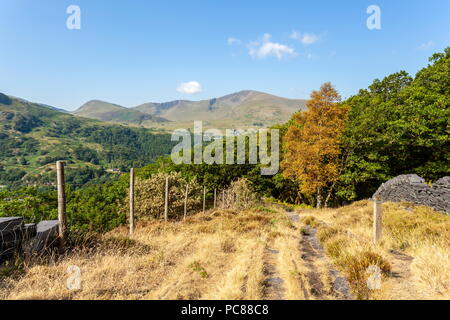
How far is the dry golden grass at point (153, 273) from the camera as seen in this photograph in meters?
4.52

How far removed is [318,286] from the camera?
514 centimetres

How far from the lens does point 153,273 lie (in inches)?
221

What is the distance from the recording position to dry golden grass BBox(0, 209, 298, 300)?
4516 millimetres

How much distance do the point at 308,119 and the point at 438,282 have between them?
828 inches

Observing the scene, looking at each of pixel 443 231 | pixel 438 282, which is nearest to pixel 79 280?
pixel 438 282

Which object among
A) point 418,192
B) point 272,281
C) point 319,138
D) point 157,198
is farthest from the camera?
point 157,198

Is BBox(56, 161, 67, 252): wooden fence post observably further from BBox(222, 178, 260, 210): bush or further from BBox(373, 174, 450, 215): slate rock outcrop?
BBox(222, 178, 260, 210): bush

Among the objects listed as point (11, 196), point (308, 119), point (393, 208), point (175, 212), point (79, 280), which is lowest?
point (175, 212)

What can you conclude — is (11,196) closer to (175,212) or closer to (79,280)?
(175,212)

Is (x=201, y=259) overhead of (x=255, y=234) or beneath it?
overhead

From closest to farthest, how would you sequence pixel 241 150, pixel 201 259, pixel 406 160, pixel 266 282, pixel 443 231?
pixel 266 282 → pixel 201 259 → pixel 443 231 → pixel 406 160 → pixel 241 150

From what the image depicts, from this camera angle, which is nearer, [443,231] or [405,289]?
[405,289]

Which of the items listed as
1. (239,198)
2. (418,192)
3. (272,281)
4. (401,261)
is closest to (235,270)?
(272,281)

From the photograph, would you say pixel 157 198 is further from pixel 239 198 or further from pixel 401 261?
pixel 401 261
